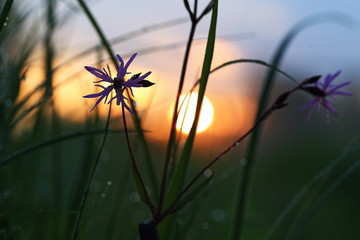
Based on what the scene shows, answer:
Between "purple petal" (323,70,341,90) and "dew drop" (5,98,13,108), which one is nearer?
"purple petal" (323,70,341,90)

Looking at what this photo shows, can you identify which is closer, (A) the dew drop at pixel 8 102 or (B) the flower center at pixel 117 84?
(B) the flower center at pixel 117 84

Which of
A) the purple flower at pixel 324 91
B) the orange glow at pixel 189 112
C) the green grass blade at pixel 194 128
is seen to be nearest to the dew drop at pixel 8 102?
the orange glow at pixel 189 112

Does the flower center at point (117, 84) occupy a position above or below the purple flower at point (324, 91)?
below

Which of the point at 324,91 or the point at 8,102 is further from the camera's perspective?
the point at 8,102

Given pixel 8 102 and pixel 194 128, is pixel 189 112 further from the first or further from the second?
pixel 8 102

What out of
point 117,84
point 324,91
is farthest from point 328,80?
point 117,84

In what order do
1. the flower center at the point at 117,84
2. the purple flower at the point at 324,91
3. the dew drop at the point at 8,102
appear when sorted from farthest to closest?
the dew drop at the point at 8,102
the purple flower at the point at 324,91
the flower center at the point at 117,84

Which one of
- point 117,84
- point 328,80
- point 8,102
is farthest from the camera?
point 8,102

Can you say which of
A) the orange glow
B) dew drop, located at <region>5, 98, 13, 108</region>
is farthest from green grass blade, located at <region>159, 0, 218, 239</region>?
dew drop, located at <region>5, 98, 13, 108</region>

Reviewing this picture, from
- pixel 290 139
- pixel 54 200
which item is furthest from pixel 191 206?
pixel 290 139

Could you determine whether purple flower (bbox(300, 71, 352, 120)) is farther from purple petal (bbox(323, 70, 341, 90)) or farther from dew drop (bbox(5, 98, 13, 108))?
dew drop (bbox(5, 98, 13, 108))

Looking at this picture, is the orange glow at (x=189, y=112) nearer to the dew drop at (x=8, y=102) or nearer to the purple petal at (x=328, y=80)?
the purple petal at (x=328, y=80)
